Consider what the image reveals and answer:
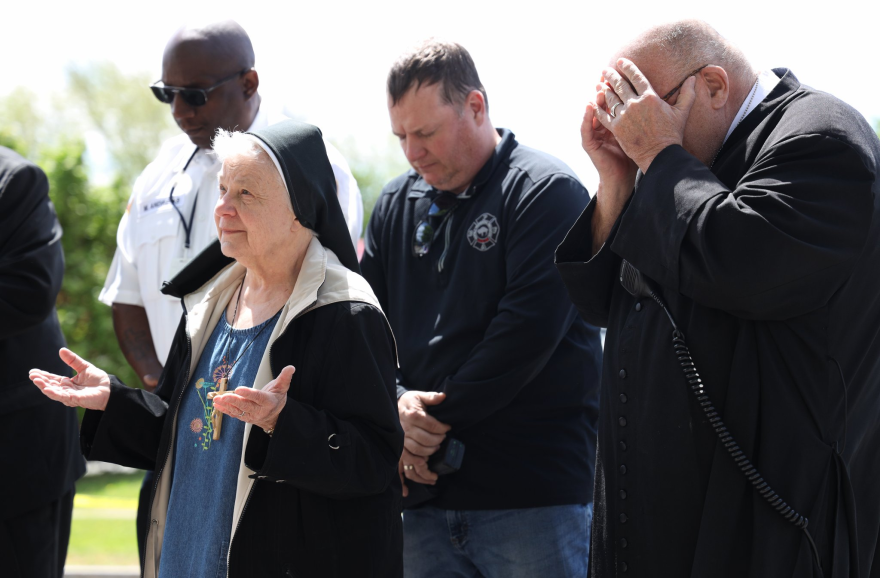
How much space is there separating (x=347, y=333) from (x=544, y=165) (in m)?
1.36

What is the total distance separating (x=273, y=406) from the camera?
239 cm

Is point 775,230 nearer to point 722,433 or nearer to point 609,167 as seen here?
point 722,433

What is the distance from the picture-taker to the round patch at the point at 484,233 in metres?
3.53

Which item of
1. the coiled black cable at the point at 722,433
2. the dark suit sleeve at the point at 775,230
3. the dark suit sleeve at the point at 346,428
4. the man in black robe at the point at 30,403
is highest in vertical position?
the dark suit sleeve at the point at 775,230

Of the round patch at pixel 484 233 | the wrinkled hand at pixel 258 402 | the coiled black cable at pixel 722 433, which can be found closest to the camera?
the coiled black cable at pixel 722 433

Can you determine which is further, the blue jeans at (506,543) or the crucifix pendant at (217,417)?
the blue jeans at (506,543)

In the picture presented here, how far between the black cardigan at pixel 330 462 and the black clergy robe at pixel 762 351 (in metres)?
0.72

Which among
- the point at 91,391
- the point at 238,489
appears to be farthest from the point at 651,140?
the point at 91,391

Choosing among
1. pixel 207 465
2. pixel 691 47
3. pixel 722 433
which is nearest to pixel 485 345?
pixel 207 465

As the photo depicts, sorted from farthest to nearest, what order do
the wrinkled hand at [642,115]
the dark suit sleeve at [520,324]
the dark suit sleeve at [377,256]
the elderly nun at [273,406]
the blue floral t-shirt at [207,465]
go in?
the dark suit sleeve at [377,256], the dark suit sleeve at [520,324], the blue floral t-shirt at [207,465], the elderly nun at [273,406], the wrinkled hand at [642,115]

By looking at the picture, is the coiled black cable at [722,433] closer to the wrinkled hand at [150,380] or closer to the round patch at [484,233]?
the round patch at [484,233]

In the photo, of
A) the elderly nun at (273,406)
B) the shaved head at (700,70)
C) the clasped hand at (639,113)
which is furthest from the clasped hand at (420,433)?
the shaved head at (700,70)

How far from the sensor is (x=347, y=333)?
269 centimetres

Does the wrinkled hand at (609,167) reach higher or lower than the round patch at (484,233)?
higher
